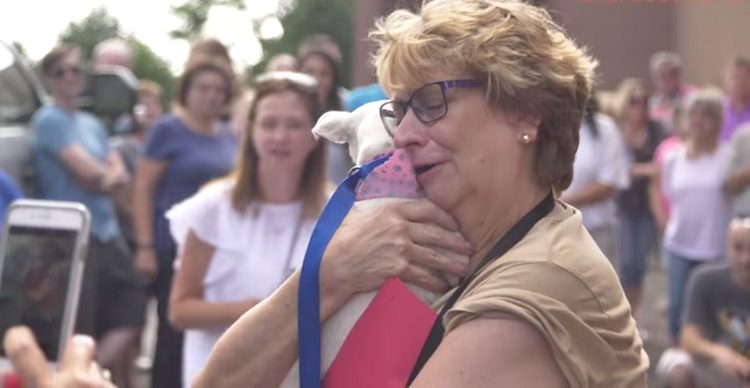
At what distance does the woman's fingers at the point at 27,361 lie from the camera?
3.22 m

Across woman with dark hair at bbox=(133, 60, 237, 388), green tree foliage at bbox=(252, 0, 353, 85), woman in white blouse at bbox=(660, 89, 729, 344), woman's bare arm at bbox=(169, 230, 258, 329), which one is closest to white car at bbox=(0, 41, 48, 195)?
woman with dark hair at bbox=(133, 60, 237, 388)

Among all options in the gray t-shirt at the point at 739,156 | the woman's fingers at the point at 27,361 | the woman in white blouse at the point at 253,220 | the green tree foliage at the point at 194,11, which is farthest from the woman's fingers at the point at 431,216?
the green tree foliage at the point at 194,11

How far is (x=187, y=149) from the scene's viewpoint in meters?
6.95

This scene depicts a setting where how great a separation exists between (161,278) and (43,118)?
3.46 ft

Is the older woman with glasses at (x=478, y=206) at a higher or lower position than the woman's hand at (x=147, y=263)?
higher

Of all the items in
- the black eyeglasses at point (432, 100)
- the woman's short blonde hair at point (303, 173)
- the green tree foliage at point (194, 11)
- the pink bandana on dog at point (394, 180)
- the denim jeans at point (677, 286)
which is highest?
the black eyeglasses at point (432, 100)

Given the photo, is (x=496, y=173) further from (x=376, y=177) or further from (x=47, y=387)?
(x=47, y=387)

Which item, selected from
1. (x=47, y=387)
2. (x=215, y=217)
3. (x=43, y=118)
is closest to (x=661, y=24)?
(x=43, y=118)

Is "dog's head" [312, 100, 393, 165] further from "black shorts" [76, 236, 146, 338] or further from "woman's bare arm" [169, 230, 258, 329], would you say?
"black shorts" [76, 236, 146, 338]

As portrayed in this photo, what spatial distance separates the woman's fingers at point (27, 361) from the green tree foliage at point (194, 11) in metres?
69.8

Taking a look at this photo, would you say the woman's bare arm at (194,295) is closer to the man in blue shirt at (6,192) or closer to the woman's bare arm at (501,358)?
the man in blue shirt at (6,192)

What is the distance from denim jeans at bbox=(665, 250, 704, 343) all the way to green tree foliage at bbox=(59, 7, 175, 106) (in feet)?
190

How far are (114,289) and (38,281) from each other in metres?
3.07

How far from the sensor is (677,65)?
13.3 metres
